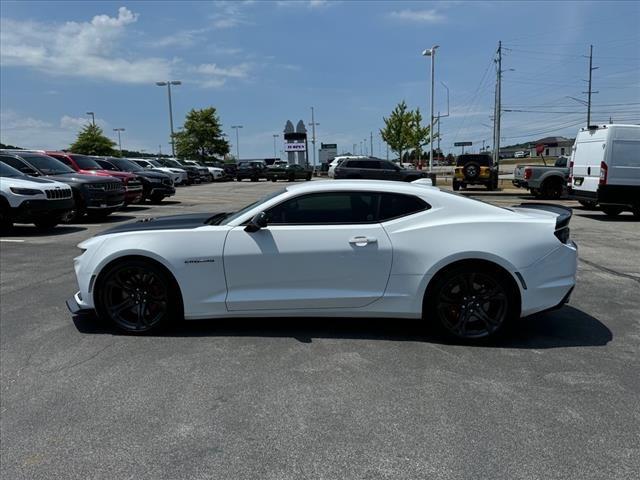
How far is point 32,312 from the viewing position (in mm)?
5504

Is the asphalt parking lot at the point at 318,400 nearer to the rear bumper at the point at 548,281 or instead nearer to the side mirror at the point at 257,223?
the rear bumper at the point at 548,281

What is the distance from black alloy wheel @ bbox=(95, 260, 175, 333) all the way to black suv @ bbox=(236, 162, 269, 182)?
38.9 metres

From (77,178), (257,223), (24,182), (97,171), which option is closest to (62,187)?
(24,182)

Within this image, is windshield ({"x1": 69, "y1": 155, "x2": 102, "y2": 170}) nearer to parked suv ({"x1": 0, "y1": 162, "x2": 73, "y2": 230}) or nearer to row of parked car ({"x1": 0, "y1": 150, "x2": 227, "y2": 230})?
row of parked car ({"x1": 0, "y1": 150, "x2": 227, "y2": 230})

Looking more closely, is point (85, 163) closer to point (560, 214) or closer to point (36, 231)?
point (36, 231)

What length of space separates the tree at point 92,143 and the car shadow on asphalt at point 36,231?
51995 mm

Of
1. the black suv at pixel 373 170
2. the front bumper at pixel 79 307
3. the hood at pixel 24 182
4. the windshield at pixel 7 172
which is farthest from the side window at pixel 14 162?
the black suv at pixel 373 170

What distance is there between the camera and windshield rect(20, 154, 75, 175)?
Result: 44.0ft

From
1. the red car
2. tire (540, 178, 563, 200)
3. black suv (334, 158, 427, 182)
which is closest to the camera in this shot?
the red car

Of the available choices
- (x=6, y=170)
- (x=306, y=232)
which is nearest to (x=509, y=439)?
(x=306, y=232)

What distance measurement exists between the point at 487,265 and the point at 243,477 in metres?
2.67

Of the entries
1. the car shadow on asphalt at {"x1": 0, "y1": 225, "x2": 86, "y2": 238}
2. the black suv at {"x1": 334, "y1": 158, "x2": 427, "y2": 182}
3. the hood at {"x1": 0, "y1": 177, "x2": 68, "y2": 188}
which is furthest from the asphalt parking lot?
the black suv at {"x1": 334, "y1": 158, "x2": 427, "y2": 182}

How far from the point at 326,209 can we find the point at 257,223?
63 cm

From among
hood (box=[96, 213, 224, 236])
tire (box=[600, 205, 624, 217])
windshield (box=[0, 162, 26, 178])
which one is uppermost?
windshield (box=[0, 162, 26, 178])
